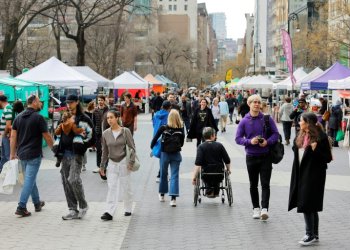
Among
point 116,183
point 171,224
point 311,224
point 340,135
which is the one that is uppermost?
point 116,183

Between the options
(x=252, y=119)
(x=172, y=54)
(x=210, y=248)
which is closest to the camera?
(x=210, y=248)

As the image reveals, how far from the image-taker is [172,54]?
97.1 meters

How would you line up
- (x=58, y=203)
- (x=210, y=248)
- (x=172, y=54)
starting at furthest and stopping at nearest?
(x=172, y=54) → (x=58, y=203) → (x=210, y=248)

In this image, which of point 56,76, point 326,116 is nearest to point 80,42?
point 56,76

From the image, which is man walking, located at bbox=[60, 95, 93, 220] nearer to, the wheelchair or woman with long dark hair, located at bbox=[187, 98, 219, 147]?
the wheelchair

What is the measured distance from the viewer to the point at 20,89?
19.6 m

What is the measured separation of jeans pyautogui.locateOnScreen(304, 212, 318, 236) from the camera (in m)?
7.91

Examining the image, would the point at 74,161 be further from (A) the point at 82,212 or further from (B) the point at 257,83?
(B) the point at 257,83

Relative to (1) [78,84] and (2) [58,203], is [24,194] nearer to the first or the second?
(2) [58,203]

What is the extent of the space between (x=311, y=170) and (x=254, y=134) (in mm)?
1604

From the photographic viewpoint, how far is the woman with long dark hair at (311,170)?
25.7 ft

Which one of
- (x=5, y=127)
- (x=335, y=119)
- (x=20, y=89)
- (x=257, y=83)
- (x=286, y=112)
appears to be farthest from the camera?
(x=257, y=83)

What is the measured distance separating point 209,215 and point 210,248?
7.10 feet

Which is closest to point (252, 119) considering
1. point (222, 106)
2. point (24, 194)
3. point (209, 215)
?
point (209, 215)
